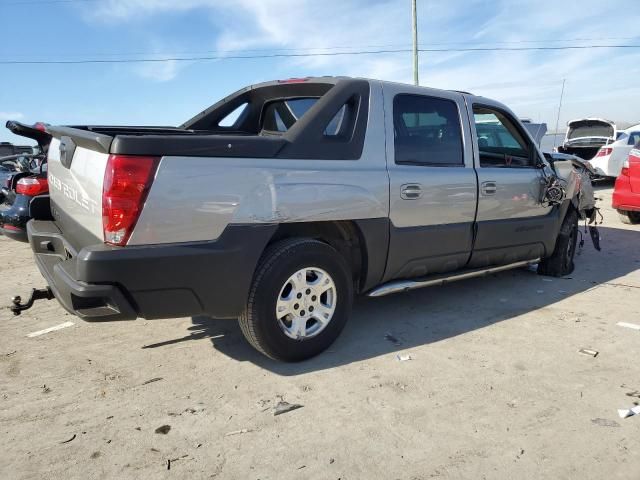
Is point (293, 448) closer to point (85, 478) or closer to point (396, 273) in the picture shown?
point (85, 478)

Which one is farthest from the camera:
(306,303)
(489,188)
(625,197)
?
(625,197)

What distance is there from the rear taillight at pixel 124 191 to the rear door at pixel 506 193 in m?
2.71

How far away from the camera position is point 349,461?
2221mm

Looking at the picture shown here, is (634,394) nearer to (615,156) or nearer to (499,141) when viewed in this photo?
(499,141)

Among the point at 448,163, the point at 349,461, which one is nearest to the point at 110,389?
the point at 349,461

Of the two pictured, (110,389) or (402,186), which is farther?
(402,186)

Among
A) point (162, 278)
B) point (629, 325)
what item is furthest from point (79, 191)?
point (629, 325)

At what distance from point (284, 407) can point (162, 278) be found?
957 millimetres

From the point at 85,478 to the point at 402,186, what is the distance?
254cm

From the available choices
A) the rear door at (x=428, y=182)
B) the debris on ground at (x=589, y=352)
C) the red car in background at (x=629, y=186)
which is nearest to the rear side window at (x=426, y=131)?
the rear door at (x=428, y=182)

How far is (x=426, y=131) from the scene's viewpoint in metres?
3.82

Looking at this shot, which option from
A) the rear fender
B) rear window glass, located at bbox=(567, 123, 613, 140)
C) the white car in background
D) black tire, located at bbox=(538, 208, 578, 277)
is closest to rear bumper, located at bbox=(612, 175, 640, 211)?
black tire, located at bbox=(538, 208, 578, 277)

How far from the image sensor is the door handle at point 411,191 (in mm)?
3504

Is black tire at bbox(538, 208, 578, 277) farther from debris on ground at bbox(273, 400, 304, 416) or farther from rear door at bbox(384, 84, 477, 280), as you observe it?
debris on ground at bbox(273, 400, 304, 416)
